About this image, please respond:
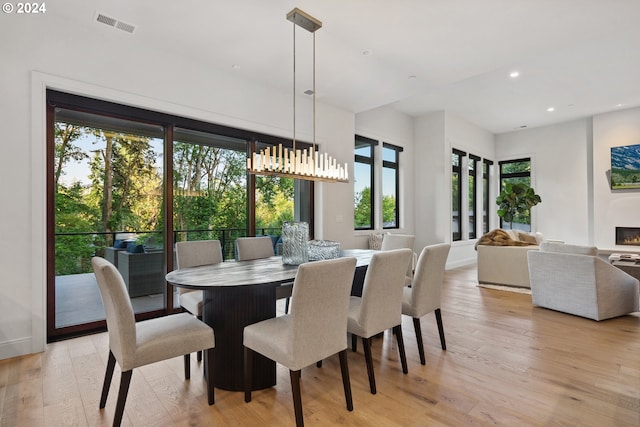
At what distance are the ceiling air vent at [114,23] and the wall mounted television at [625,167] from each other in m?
8.95

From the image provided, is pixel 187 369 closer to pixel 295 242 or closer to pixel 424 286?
pixel 295 242

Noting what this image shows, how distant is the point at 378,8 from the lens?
2910 millimetres

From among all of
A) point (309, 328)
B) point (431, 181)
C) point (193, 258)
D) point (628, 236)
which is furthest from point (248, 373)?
point (628, 236)

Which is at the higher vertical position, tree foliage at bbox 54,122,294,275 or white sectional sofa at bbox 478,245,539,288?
tree foliage at bbox 54,122,294,275

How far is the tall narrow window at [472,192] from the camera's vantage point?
332 inches

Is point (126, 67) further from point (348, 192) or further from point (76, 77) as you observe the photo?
point (348, 192)

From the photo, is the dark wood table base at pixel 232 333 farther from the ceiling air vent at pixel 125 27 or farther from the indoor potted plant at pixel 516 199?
the indoor potted plant at pixel 516 199

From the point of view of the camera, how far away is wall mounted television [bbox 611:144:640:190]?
668 centimetres

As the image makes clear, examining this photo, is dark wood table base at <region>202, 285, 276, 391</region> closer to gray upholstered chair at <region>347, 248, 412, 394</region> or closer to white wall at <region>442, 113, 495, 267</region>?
gray upholstered chair at <region>347, 248, 412, 394</region>

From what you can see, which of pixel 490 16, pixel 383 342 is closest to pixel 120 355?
pixel 383 342

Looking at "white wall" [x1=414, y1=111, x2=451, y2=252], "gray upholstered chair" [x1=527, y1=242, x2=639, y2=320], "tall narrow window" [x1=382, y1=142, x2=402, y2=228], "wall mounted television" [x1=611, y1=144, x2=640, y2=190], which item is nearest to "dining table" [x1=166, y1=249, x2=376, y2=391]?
"gray upholstered chair" [x1=527, y1=242, x2=639, y2=320]

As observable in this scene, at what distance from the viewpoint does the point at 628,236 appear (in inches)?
266

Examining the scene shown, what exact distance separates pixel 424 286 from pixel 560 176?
7621 millimetres

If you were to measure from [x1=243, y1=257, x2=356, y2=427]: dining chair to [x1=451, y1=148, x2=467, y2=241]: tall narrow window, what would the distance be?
21.0 feet
